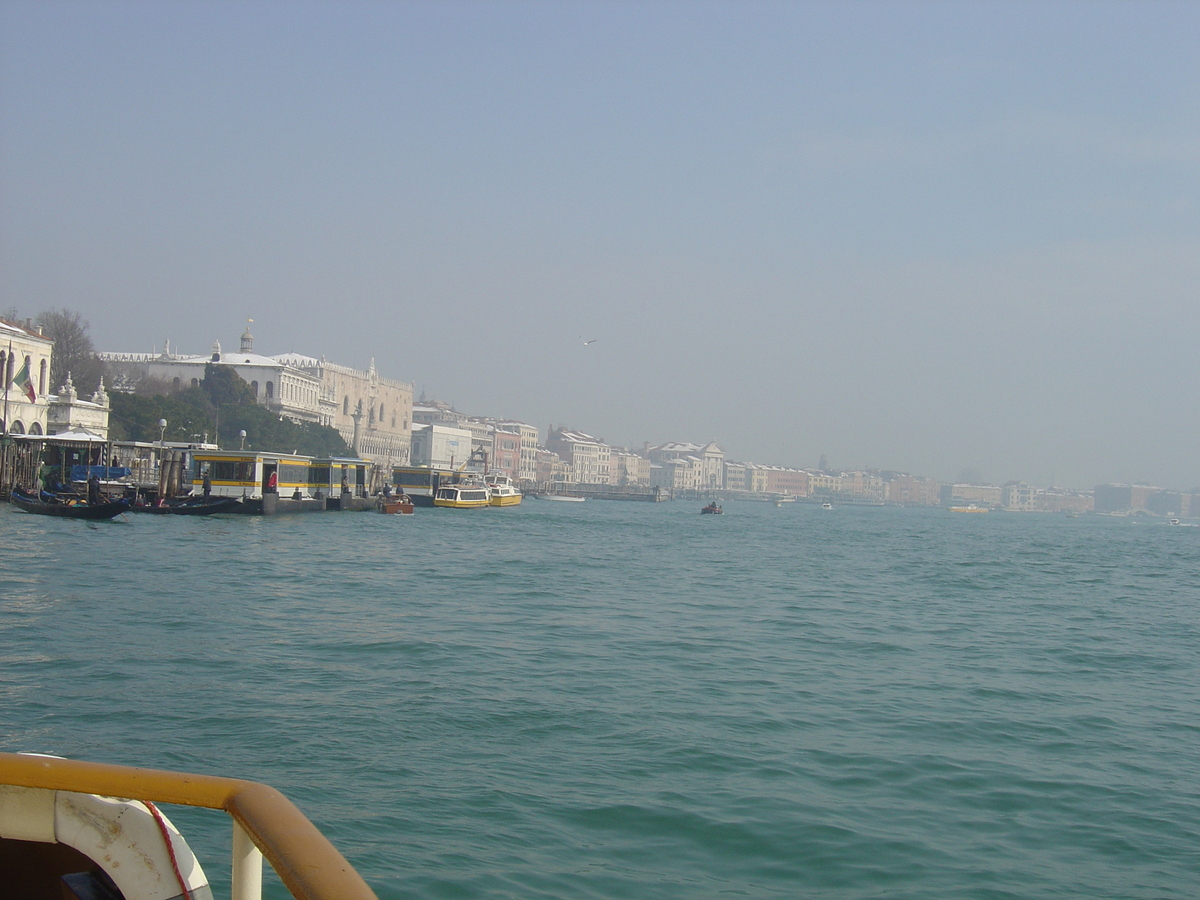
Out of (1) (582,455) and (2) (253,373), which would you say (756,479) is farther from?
(2) (253,373)

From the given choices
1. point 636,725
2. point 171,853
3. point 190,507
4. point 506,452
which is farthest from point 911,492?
point 171,853

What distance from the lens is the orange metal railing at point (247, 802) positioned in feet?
4.31

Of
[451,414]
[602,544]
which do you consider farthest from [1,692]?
[451,414]

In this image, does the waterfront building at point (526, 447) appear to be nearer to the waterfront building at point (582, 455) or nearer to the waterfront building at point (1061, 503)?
the waterfront building at point (582, 455)

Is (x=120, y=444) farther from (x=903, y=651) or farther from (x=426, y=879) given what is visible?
(x=426, y=879)

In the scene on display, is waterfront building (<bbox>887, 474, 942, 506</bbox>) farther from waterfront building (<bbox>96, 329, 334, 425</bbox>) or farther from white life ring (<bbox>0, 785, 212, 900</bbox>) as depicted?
white life ring (<bbox>0, 785, 212, 900</bbox>)

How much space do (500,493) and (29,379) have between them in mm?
21277

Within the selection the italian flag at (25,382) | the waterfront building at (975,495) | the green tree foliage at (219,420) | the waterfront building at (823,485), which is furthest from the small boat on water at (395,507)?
the waterfront building at (975,495)

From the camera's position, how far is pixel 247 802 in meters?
1.47

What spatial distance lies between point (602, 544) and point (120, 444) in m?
14.1

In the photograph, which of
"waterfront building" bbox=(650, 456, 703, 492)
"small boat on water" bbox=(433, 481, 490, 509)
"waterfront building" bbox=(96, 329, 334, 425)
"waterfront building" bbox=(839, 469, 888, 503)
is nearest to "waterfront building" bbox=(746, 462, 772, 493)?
"waterfront building" bbox=(650, 456, 703, 492)

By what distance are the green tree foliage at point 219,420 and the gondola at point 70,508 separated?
18025 mm

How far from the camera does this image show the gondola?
2058 cm

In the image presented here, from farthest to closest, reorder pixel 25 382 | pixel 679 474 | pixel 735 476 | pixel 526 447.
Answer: pixel 735 476, pixel 679 474, pixel 526 447, pixel 25 382
